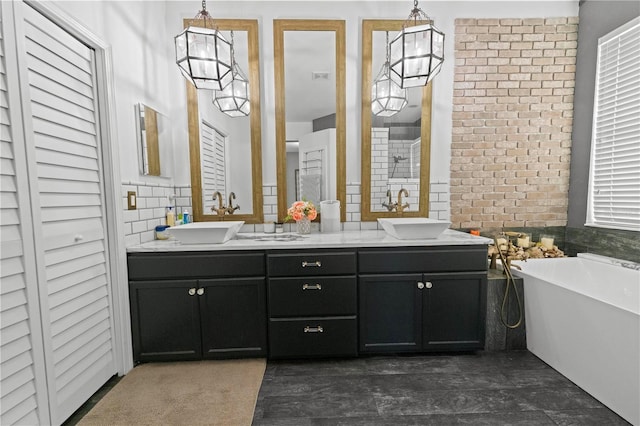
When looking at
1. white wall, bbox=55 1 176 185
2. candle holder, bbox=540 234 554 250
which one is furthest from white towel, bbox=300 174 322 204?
candle holder, bbox=540 234 554 250

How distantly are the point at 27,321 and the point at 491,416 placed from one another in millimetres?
2394

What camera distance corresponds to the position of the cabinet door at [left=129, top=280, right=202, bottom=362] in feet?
6.75

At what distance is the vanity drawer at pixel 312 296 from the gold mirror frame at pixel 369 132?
2.83 feet

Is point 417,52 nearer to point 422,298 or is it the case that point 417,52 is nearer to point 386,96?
point 386,96

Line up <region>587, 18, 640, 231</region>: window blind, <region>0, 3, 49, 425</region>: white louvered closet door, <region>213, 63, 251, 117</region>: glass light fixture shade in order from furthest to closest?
1. <region>213, 63, 251, 117</region>: glass light fixture shade
2. <region>587, 18, 640, 231</region>: window blind
3. <region>0, 3, 49, 425</region>: white louvered closet door

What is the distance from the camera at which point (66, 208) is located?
5.21ft

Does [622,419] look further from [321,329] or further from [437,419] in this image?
[321,329]

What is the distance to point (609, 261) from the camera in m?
2.46

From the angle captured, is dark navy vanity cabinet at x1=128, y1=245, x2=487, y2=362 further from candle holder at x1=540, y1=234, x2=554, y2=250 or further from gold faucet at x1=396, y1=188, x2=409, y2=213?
candle holder at x1=540, y1=234, x2=554, y2=250

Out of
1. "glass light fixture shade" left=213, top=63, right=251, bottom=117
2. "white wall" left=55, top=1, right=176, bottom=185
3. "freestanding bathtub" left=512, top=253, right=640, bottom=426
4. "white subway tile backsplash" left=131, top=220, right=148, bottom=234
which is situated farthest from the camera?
"glass light fixture shade" left=213, top=63, right=251, bottom=117

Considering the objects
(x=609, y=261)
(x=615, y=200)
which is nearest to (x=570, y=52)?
(x=615, y=200)

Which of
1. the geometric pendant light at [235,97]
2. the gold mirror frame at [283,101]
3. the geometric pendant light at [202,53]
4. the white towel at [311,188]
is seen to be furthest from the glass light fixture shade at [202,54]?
the white towel at [311,188]

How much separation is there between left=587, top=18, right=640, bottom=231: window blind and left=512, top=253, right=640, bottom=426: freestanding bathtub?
1.40 ft

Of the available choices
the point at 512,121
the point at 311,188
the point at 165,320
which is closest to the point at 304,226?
the point at 311,188
